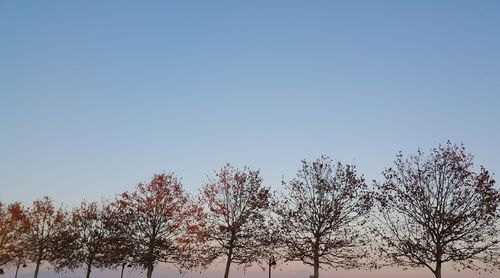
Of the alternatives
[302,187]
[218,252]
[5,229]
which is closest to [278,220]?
[302,187]

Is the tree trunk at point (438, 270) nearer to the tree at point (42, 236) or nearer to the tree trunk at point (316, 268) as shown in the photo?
the tree trunk at point (316, 268)

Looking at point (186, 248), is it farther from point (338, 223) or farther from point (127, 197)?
point (338, 223)

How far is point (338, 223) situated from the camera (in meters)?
33.2

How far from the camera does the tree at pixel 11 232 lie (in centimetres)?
5216

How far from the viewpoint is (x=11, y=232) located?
5328 centimetres

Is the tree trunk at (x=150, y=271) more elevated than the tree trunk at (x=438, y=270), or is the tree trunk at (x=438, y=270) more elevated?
the tree trunk at (x=438, y=270)

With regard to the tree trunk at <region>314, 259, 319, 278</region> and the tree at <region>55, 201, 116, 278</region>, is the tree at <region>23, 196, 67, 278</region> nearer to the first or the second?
the tree at <region>55, 201, 116, 278</region>

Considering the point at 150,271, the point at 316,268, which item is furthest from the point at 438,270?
the point at 150,271

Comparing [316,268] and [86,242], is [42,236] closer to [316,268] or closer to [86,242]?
[86,242]

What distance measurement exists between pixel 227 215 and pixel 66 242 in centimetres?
2495

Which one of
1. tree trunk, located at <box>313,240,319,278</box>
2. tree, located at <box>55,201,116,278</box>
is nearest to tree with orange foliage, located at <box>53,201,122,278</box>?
tree, located at <box>55,201,116,278</box>

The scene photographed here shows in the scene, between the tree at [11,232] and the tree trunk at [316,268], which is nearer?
the tree trunk at [316,268]

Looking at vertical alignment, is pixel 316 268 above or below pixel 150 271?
above

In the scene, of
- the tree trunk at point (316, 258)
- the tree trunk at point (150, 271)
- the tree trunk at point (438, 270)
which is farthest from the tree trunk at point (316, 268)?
the tree trunk at point (150, 271)
